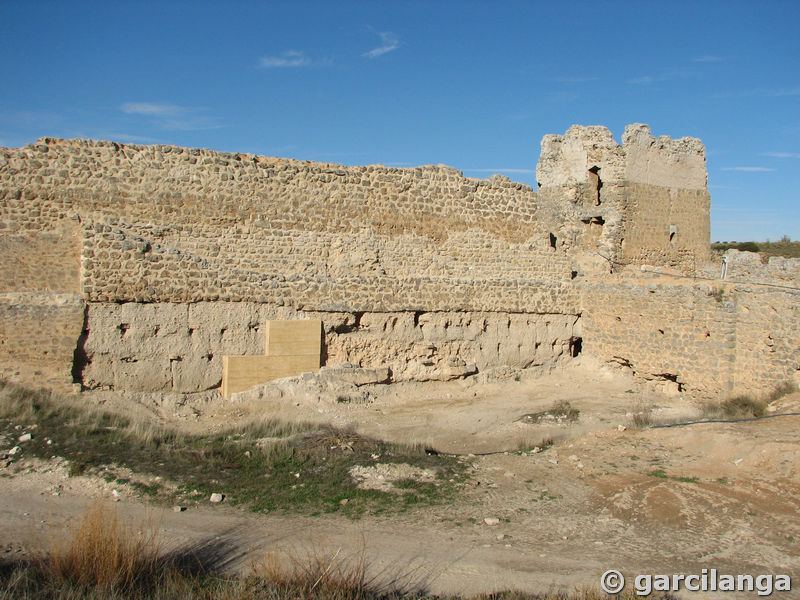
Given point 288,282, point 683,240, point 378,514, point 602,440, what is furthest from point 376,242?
point 683,240

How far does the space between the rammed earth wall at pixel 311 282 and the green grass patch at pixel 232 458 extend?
48.1 inches

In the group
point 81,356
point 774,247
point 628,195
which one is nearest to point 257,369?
point 81,356

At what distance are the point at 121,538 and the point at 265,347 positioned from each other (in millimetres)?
6344

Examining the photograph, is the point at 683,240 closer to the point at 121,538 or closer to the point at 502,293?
the point at 502,293

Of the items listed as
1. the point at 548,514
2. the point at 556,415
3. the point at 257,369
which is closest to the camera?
the point at 548,514

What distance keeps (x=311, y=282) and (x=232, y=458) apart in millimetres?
3998

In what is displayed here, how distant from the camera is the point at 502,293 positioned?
13109 millimetres

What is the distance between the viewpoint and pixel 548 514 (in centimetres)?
670

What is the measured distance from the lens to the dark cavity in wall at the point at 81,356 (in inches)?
392

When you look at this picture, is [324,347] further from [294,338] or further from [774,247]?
[774,247]

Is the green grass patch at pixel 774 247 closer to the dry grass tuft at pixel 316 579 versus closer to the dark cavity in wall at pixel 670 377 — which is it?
the dark cavity in wall at pixel 670 377

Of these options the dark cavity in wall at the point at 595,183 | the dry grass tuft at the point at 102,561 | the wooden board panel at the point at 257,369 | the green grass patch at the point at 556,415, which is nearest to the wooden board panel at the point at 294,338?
the wooden board panel at the point at 257,369

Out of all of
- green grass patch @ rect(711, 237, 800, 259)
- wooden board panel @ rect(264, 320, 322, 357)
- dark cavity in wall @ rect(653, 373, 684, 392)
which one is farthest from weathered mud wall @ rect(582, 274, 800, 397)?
green grass patch @ rect(711, 237, 800, 259)

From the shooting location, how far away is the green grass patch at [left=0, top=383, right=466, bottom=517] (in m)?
7.17
